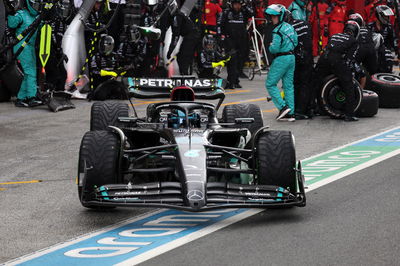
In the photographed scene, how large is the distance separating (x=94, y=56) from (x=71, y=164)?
7497 mm

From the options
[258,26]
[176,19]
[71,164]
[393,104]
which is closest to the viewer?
[71,164]

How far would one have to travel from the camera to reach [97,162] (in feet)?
26.9

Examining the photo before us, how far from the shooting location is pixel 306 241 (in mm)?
7215

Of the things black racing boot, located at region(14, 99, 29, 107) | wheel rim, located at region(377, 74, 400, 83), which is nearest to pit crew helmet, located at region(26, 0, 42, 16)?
black racing boot, located at region(14, 99, 29, 107)

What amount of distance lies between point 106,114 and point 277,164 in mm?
3365

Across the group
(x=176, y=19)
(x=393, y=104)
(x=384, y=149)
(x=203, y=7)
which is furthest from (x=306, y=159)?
(x=203, y=7)

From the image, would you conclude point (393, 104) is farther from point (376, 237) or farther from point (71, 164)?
point (376, 237)

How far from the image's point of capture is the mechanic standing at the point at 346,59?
51.7 ft

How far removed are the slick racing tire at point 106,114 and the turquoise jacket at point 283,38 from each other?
5.27m

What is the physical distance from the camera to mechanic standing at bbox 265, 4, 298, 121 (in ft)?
50.9

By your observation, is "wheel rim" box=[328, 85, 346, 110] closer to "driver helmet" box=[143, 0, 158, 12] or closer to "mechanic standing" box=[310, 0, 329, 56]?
"driver helmet" box=[143, 0, 158, 12]

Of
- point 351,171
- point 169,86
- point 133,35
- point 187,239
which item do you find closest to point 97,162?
point 187,239

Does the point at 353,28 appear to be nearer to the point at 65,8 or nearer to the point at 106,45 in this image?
the point at 106,45

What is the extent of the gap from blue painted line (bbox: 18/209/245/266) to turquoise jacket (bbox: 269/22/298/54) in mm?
7589
